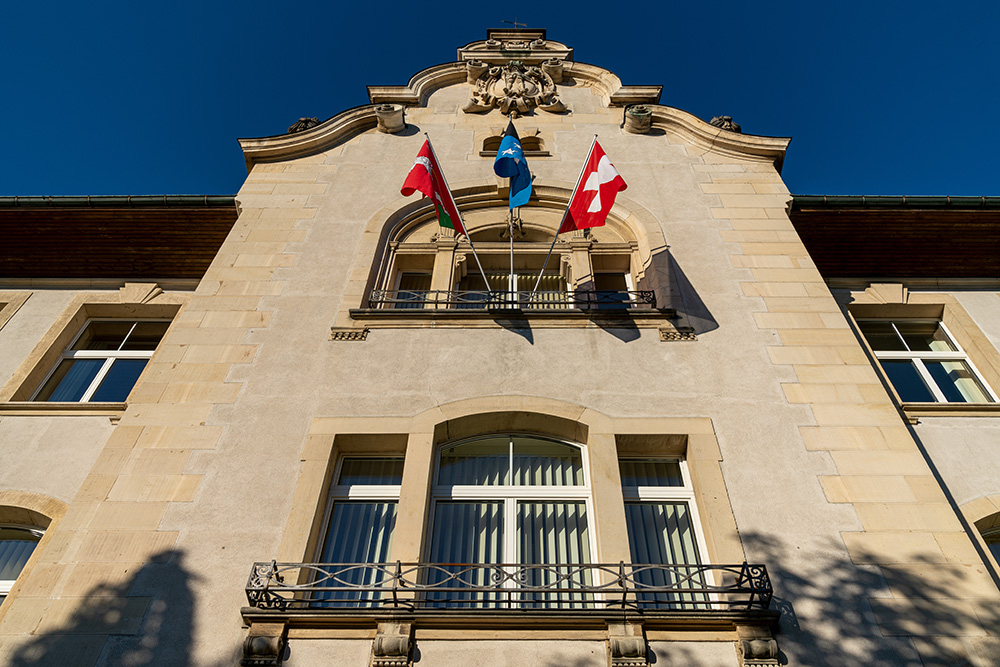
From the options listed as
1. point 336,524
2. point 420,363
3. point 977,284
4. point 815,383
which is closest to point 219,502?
point 336,524

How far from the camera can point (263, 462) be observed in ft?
25.2

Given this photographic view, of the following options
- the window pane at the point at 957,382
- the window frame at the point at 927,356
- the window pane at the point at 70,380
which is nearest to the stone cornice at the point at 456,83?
the window frame at the point at 927,356

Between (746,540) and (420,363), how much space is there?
4259 millimetres

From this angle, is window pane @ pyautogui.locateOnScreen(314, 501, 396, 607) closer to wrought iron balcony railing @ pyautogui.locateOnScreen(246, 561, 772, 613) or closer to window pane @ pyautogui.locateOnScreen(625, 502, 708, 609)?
wrought iron balcony railing @ pyautogui.locateOnScreen(246, 561, 772, 613)

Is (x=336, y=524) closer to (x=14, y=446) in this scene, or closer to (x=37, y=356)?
(x=14, y=446)

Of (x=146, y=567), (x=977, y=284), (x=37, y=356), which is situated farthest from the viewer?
(x=977, y=284)

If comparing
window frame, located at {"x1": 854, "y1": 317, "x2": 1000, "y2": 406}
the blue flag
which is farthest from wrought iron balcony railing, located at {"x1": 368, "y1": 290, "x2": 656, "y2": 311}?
window frame, located at {"x1": 854, "y1": 317, "x2": 1000, "y2": 406}

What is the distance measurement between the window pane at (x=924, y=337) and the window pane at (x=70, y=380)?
1279cm

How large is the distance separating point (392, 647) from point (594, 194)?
674 cm

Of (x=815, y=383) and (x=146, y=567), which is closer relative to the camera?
(x=146, y=567)

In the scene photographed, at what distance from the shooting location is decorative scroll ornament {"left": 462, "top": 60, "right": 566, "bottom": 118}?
48.5ft

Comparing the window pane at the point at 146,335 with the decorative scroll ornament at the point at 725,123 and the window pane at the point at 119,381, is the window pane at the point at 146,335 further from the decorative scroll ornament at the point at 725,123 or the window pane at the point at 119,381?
the decorative scroll ornament at the point at 725,123

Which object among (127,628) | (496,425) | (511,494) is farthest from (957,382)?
(127,628)

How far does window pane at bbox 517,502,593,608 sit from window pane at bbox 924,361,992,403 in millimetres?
6457
